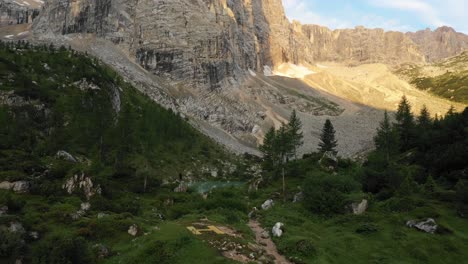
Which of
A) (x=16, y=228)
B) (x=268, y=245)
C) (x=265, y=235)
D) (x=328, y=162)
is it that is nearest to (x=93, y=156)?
(x=328, y=162)

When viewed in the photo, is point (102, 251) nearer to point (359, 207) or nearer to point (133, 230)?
point (133, 230)

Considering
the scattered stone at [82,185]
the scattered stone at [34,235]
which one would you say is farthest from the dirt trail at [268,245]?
the scattered stone at [82,185]

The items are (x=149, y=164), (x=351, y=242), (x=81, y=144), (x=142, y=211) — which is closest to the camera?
(x=351, y=242)

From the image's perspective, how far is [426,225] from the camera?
114 feet

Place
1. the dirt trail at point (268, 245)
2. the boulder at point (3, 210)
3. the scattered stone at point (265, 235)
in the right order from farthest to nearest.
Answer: the scattered stone at point (265, 235) → the boulder at point (3, 210) → the dirt trail at point (268, 245)

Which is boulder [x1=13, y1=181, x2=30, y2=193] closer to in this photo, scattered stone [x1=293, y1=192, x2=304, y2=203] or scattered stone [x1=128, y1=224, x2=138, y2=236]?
scattered stone [x1=128, y1=224, x2=138, y2=236]

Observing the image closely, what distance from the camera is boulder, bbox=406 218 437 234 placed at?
34125 mm

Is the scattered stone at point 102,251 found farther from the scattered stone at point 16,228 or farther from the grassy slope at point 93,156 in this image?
the scattered stone at point 16,228

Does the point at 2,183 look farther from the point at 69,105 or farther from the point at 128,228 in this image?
the point at 69,105

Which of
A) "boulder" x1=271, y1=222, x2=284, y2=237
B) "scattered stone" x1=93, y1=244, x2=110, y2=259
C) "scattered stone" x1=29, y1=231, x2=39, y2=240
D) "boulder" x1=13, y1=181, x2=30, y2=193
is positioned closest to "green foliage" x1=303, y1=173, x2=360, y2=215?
"boulder" x1=271, y1=222, x2=284, y2=237

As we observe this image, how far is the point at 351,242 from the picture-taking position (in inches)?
1312

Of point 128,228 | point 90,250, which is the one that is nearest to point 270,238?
point 128,228

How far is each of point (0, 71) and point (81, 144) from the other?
3807cm

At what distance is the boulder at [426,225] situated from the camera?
3412cm
